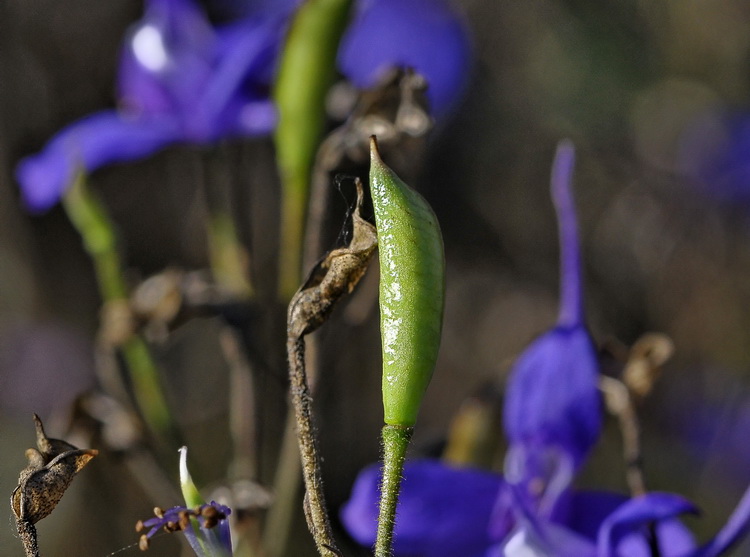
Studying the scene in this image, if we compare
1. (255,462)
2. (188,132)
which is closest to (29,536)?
(255,462)

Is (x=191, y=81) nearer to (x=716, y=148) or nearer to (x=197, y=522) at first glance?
(x=197, y=522)

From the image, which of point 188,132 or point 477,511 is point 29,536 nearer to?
point 477,511

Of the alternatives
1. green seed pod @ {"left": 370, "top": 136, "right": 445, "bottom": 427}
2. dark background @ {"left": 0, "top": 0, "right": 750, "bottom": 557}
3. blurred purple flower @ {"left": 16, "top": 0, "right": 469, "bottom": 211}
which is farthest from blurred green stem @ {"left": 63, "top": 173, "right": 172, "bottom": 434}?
dark background @ {"left": 0, "top": 0, "right": 750, "bottom": 557}

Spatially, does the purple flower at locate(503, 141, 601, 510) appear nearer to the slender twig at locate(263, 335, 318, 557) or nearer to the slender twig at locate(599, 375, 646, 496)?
the slender twig at locate(599, 375, 646, 496)

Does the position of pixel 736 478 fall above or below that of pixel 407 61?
below

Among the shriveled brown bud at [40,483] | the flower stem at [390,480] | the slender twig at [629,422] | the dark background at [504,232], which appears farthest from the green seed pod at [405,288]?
the dark background at [504,232]
